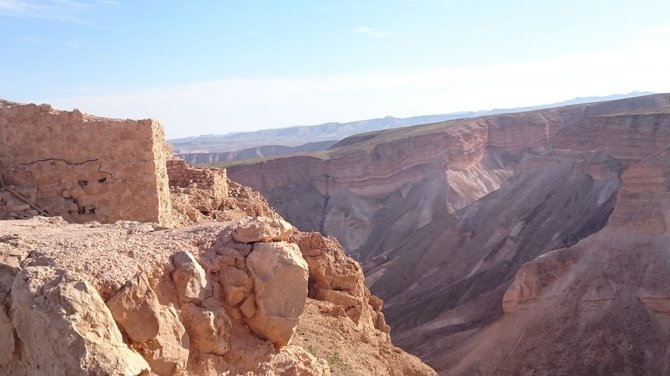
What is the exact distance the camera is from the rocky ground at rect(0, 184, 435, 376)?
15.7ft

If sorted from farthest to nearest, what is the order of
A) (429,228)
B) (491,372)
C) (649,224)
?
(429,228), (649,224), (491,372)

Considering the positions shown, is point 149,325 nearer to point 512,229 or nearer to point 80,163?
point 80,163

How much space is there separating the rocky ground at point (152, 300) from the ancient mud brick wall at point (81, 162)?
304 centimetres

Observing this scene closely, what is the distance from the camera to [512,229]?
4472 cm

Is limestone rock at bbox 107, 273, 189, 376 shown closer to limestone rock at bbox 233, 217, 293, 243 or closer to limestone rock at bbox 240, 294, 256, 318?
limestone rock at bbox 240, 294, 256, 318

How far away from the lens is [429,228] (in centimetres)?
5456

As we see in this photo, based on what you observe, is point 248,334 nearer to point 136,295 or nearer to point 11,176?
point 136,295

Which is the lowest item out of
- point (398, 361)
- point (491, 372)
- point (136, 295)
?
point (491, 372)

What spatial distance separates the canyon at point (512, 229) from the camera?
26891 mm

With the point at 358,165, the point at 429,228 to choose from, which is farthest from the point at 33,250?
the point at 358,165

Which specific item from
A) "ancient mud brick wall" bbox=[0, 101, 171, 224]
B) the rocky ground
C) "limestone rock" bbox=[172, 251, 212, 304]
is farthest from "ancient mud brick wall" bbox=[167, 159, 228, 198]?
"limestone rock" bbox=[172, 251, 212, 304]

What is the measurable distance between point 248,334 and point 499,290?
32.3 m

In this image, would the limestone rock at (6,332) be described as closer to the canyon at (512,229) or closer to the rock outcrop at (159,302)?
the rock outcrop at (159,302)

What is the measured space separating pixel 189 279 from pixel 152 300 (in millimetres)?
504
